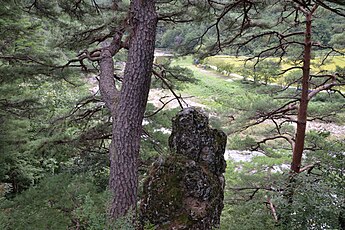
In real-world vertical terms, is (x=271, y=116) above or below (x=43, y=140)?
above

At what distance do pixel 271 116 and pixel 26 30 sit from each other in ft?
16.2

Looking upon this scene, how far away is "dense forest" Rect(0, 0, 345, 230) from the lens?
344cm

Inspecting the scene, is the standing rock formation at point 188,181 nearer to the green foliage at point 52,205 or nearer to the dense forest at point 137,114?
the dense forest at point 137,114

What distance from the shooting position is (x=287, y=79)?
6488 mm

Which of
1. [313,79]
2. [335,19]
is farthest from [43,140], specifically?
[335,19]

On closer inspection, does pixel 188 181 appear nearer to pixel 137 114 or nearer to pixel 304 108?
pixel 137 114

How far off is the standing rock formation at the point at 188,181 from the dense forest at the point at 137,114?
0.07m

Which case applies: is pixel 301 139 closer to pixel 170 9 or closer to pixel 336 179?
pixel 336 179

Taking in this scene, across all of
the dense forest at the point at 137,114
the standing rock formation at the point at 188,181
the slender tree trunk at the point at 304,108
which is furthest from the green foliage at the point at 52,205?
the slender tree trunk at the point at 304,108

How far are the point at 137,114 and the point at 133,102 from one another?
149 mm

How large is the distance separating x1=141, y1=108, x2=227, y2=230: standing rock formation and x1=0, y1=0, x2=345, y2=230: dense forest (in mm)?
67

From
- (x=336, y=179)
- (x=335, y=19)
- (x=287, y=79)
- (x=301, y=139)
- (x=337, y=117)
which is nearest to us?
(x=336, y=179)

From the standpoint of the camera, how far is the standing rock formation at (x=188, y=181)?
120 inches

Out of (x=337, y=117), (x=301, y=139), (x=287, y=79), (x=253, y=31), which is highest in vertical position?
(x=253, y=31)
